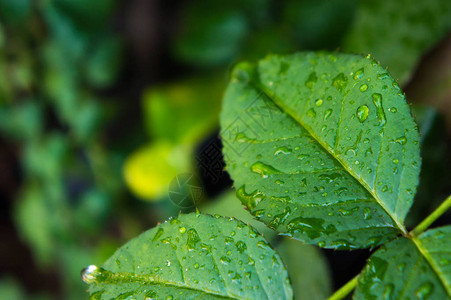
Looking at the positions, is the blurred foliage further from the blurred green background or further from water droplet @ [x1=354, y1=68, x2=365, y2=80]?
water droplet @ [x1=354, y1=68, x2=365, y2=80]

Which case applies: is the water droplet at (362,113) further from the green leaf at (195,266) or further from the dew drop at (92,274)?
the dew drop at (92,274)

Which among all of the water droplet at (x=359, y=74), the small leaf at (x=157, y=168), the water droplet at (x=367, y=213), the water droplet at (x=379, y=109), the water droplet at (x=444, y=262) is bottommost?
the water droplet at (x=444, y=262)

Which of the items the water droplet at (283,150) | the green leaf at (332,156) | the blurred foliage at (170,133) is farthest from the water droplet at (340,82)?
the blurred foliage at (170,133)

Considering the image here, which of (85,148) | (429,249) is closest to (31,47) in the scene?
(85,148)

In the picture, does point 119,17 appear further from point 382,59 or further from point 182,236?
point 182,236

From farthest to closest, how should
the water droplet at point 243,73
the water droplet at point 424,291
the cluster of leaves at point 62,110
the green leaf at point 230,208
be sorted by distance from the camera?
1. the cluster of leaves at point 62,110
2. the green leaf at point 230,208
3. the water droplet at point 243,73
4. the water droplet at point 424,291

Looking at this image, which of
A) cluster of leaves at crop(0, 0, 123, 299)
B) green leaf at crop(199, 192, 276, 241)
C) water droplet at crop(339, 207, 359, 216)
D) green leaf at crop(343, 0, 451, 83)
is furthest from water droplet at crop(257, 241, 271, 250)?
cluster of leaves at crop(0, 0, 123, 299)

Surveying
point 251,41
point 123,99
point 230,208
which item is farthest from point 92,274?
point 123,99

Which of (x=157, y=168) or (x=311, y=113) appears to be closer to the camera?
(x=311, y=113)

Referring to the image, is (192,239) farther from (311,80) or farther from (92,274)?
(311,80)
